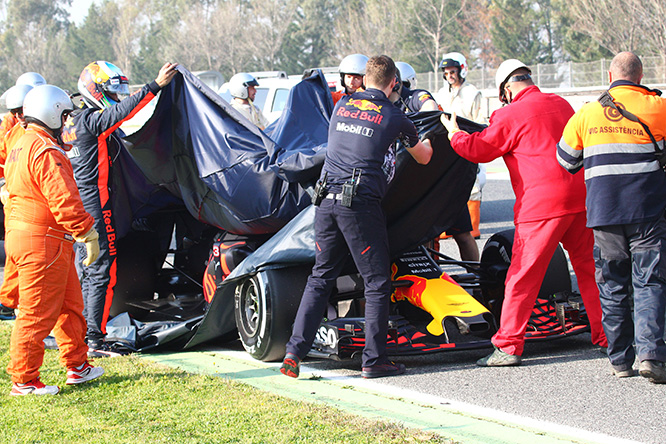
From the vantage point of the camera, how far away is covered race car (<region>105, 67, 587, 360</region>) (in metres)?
5.36

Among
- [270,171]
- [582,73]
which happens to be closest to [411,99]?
[270,171]

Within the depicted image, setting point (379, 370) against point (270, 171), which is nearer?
point (379, 370)

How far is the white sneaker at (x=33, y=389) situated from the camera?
487 centimetres

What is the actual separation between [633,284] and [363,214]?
169cm

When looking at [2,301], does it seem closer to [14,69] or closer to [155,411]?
[155,411]

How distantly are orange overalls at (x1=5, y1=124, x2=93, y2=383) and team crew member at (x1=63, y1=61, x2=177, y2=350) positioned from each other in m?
0.94

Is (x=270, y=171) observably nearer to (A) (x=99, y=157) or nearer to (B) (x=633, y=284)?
(A) (x=99, y=157)

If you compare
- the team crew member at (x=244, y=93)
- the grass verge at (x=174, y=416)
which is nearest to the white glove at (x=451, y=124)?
the grass verge at (x=174, y=416)

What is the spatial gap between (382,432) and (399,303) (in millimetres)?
1925

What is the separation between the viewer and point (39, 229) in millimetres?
4855

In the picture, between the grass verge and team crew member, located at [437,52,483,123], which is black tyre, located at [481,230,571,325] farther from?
team crew member, located at [437,52,483,123]

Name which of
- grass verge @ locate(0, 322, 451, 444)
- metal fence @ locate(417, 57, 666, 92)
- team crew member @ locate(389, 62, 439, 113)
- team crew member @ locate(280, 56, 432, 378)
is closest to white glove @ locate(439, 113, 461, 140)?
team crew member @ locate(280, 56, 432, 378)

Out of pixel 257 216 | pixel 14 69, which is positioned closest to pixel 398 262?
pixel 257 216

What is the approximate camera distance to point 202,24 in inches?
2625
